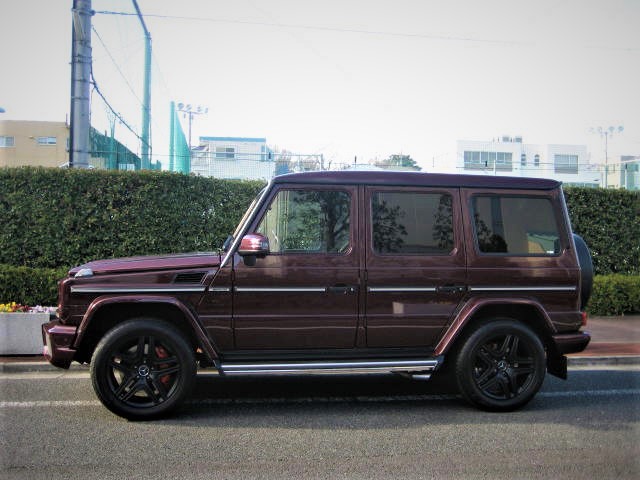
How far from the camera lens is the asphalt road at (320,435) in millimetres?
4438

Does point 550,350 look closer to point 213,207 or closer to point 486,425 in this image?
point 486,425

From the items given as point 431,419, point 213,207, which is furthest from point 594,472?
point 213,207

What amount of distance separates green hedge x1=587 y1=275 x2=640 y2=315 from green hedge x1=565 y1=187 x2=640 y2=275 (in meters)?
0.93

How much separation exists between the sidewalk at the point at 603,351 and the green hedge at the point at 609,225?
1675mm

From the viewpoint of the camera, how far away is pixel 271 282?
559 cm

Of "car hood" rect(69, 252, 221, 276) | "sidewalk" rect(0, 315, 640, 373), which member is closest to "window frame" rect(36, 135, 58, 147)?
"sidewalk" rect(0, 315, 640, 373)

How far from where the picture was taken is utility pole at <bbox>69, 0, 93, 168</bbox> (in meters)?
11.4

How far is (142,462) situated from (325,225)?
8.05 ft

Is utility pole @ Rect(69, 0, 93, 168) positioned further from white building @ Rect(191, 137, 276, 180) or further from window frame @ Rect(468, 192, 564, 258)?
window frame @ Rect(468, 192, 564, 258)

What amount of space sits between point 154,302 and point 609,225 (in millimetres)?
10501

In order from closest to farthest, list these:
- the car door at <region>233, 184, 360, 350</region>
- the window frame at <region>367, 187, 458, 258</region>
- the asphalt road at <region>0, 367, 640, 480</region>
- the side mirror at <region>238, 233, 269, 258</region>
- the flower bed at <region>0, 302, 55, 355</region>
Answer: the asphalt road at <region>0, 367, 640, 480</region>
the side mirror at <region>238, 233, 269, 258</region>
the car door at <region>233, 184, 360, 350</region>
the window frame at <region>367, 187, 458, 258</region>
the flower bed at <region>0, 302, 55, 355</region>

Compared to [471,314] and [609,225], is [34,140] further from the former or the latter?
[471,314]

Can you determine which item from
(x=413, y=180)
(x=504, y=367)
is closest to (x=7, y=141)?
(x=413, y=180)

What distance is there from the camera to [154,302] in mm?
5430
